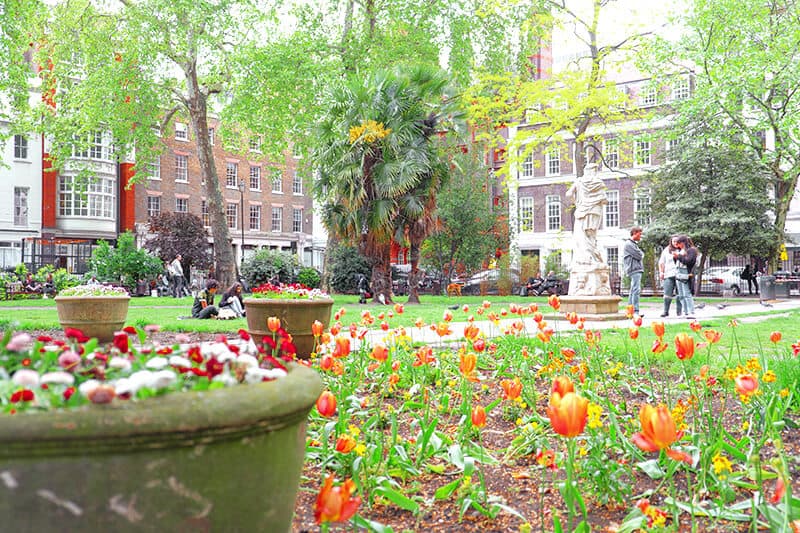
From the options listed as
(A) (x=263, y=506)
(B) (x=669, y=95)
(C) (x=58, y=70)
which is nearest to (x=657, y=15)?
(B) (x=669, y=95)

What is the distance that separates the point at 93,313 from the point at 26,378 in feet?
26.0

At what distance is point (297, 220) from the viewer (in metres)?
50.2

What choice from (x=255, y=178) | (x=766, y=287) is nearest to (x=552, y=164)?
(x=255, y=178)

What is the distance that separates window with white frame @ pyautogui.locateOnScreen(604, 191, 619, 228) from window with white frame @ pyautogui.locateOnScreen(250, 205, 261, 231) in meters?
24.0

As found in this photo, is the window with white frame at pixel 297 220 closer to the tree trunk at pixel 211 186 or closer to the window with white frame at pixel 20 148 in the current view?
the window with white frame at pixel 20 148

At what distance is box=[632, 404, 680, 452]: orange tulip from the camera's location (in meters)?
1.56

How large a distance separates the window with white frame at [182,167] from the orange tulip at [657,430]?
147ft

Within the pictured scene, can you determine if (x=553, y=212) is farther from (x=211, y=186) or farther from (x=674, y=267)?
(x=674, y=267)

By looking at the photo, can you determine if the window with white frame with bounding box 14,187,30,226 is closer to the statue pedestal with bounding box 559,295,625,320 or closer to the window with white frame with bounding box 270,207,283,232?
the window with white frame with bounding box 270,207,283,232

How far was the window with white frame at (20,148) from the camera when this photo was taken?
120ft

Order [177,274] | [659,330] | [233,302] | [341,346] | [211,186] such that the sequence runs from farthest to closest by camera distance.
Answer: [177,274] → [211,186] → [233,302] → [659,330] → [341,346]

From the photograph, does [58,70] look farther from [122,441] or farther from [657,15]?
[122,441]

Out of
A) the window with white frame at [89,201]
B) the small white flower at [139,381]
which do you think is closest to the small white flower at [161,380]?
the small white flower at [139,381]

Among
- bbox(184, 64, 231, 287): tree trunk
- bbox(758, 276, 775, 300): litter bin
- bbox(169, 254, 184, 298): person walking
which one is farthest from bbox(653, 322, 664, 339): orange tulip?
bbox(169, 254, 184, 298): person walking
